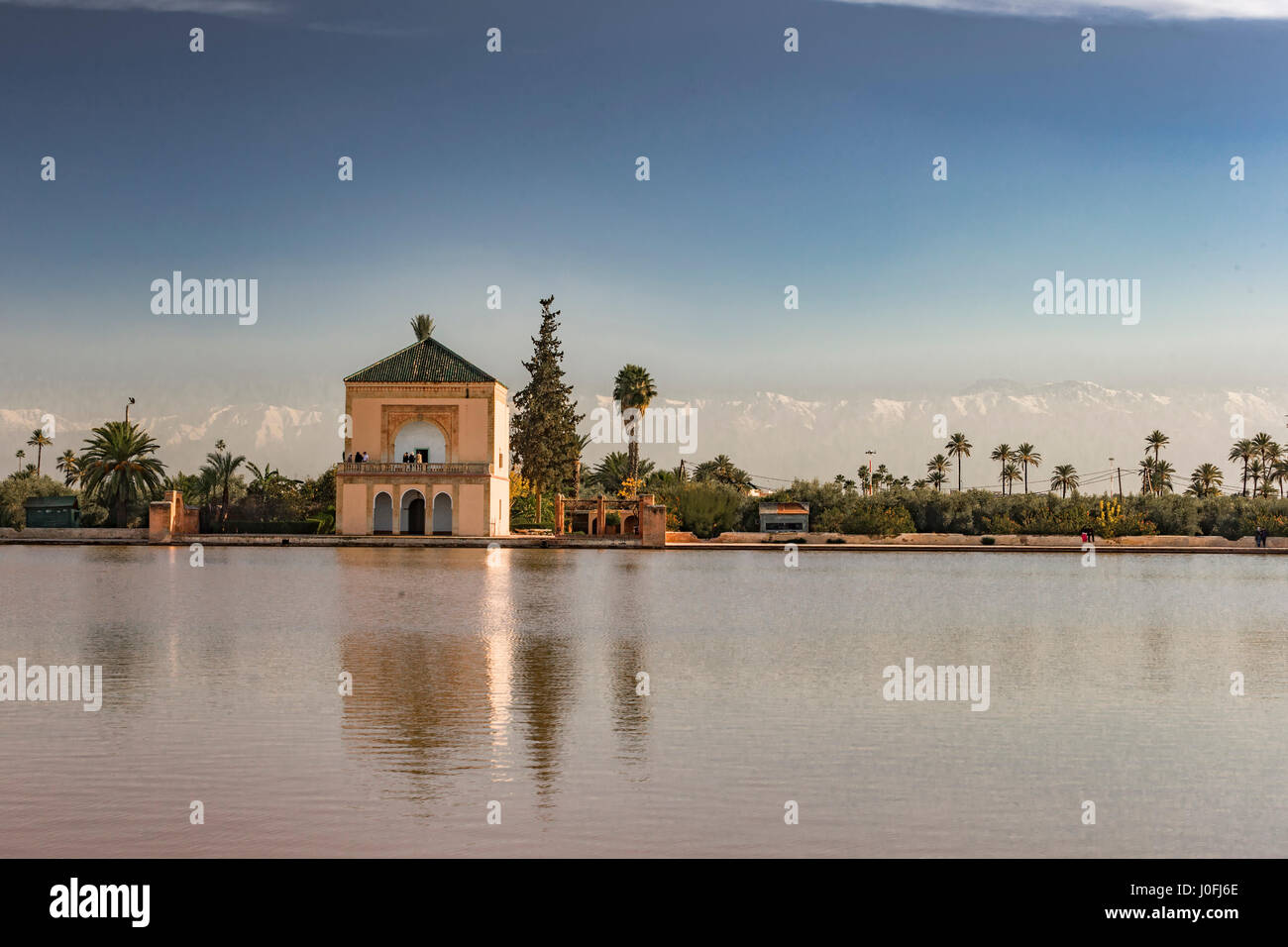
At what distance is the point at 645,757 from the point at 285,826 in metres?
2.14

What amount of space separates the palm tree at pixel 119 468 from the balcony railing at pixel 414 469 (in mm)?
9913

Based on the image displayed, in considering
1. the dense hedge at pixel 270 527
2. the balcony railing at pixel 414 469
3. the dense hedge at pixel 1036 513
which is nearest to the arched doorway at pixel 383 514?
the balcony railing at pixel 414 469

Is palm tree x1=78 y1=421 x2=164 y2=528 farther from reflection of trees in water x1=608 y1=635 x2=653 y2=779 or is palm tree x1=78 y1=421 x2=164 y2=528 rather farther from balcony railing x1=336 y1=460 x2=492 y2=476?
reflection of trees in water x1=608 y1=635 x2=653 y2=779

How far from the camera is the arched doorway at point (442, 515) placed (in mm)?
47219

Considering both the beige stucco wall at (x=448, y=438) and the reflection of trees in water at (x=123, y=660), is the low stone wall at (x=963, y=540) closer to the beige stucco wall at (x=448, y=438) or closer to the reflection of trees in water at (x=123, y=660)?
the beige stucco wall at (x=448, y=438)

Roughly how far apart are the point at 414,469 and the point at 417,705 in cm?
3933

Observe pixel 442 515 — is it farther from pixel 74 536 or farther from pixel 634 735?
pixel 634 735

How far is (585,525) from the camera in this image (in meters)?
49.9

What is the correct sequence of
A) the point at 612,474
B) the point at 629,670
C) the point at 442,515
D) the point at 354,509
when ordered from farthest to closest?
the point at 612,474 < the point at 442,515 < the point at 354,509 < the point at 629,670

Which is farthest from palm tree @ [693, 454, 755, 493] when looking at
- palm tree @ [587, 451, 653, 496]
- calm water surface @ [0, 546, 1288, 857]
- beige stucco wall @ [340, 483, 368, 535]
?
calm water surface @ [0, 546, 1288, 857]

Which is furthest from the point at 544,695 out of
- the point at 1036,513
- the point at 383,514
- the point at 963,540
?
the point at 1036,513

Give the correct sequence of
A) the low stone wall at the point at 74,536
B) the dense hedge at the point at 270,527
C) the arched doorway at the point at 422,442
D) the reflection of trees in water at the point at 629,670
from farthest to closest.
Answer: the arched doorway at the point at 422,442
the dense hedge at the point at 270,527
the low stone wall at the point at 74,536
the reflection of trees in water at the point at 629,670

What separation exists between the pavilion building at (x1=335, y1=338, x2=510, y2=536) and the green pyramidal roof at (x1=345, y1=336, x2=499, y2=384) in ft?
0.14

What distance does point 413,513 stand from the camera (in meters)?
48.1
